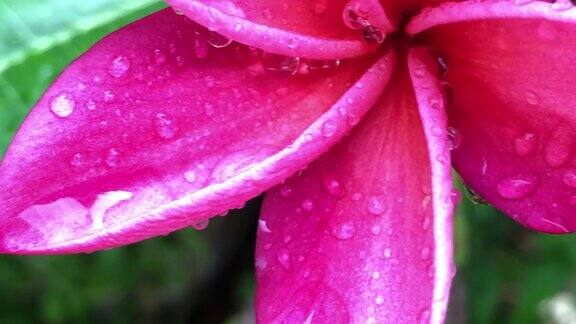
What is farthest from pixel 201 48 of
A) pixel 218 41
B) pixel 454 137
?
pixel 454 137

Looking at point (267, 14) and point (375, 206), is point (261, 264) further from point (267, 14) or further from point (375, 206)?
point (267, 14)

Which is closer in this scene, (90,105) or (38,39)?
(90,105)

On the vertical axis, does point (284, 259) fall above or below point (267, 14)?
below

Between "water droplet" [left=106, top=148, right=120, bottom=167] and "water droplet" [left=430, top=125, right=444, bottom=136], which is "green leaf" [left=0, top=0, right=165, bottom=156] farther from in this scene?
"water droplet" [left=430, top=125, right=444, bottom=136]

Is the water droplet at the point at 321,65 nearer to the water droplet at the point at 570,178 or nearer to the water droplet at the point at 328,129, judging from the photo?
the water droplet at the point at 328,129

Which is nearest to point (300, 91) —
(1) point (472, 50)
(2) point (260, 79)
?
(2) point (260, 79)

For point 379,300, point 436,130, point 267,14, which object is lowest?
point 379,300
